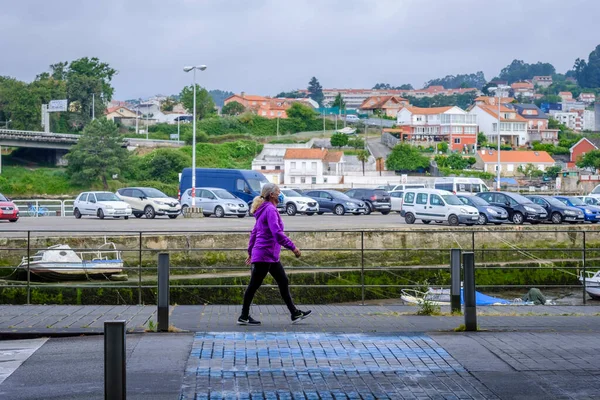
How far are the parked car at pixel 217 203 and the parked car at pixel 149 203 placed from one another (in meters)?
1.21

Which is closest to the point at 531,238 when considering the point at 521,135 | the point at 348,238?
the point at 348,238

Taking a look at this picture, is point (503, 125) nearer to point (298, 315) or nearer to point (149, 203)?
point (149, 203)

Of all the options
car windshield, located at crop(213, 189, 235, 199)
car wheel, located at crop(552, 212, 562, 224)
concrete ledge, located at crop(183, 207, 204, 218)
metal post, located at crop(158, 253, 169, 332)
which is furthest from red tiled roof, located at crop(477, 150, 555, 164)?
metal post, located at crop(158, 253, 169, 332)

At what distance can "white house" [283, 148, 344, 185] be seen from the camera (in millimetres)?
104625

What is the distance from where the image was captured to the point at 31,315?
503 inches

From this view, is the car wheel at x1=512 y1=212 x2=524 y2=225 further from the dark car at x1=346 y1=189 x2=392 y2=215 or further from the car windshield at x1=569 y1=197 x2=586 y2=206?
the dark car at x1=346 y1=189 x2=392 y2=215

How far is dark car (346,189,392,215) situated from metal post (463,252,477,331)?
37.9m

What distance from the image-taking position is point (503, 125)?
161250 mm

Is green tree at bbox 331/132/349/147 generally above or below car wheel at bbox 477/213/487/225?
above

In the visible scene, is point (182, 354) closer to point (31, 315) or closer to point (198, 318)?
point (198, 318)

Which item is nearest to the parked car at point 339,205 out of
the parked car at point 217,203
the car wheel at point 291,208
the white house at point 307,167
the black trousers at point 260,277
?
the car wheel at point 291,208

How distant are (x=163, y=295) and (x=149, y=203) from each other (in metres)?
32.3

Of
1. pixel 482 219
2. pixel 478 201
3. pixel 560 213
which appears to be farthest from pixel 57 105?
pixel 482 219

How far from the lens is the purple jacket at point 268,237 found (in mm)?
11852
